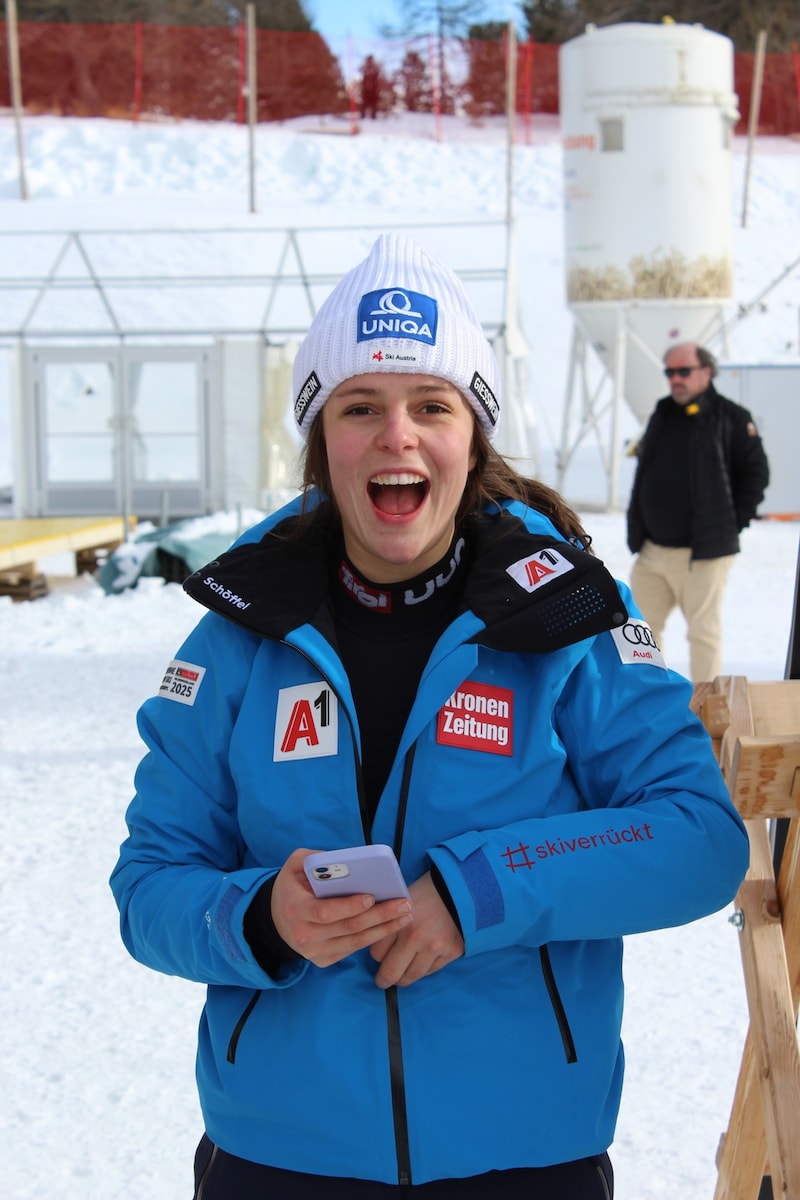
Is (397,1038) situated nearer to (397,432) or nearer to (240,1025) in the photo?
(240,1025)

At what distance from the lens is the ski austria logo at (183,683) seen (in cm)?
Answer: 181

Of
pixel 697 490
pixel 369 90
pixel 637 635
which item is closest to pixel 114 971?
pixel 637 635

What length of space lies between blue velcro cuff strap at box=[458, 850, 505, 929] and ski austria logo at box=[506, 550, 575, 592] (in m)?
0.40

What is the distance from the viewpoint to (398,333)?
1.83m

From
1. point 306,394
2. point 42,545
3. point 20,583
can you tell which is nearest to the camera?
point 306,394

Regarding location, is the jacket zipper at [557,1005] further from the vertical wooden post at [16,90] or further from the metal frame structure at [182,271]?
the vertical wooden post at [16,90]

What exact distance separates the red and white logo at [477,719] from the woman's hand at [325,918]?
0.26m

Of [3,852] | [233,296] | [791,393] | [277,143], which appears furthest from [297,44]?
[3,852]

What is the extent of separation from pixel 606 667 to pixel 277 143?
38373 millimetres

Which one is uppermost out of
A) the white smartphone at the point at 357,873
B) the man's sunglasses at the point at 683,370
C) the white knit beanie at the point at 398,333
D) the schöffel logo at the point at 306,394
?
the white knit beanie at the point at 398,333

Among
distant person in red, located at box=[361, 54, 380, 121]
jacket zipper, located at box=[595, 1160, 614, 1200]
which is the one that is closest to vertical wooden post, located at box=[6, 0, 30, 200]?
distant person in red, located at box=[361, 54, 380, 121]

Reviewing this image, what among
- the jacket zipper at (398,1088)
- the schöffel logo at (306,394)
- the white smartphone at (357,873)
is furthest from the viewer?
the schöffel logo at (306,394)

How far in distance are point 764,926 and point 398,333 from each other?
1.02 meters

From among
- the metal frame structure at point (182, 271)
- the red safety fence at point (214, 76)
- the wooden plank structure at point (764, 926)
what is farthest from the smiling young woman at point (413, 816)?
the red safety fence at point (214, 76)
